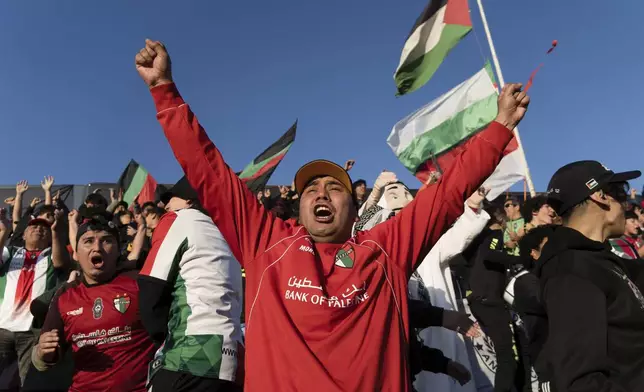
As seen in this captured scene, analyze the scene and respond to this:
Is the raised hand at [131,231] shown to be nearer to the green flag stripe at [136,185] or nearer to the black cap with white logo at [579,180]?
the green flag stripe at [136,185]

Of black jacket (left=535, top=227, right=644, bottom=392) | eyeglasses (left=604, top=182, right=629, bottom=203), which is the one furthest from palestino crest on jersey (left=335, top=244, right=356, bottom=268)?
eyeglasses (left=604, top=182, right=629, bottom=203)

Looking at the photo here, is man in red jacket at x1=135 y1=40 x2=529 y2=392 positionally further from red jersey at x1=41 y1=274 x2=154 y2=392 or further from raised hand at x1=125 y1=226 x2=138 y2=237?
raised hand at x1=125 y1=226 x2=138 y2=237

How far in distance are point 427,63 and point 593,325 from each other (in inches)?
339

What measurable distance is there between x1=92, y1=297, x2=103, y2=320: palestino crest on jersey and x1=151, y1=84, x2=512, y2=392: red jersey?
1.95 metres

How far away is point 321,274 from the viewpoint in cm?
214

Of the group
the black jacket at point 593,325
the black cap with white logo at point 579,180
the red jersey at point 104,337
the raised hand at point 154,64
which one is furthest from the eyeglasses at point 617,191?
the red jersey at point 104,337

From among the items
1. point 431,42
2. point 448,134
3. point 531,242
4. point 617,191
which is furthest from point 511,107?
point 431,42

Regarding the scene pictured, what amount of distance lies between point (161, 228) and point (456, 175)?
184cm

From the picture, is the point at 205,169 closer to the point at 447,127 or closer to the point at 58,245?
the point at 58,245

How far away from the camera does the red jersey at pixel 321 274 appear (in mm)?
1977

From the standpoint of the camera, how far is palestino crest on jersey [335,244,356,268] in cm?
220

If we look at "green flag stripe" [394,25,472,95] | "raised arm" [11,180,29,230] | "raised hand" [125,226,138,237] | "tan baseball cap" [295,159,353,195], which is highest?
"green flag stripe" [394,25,472,95]

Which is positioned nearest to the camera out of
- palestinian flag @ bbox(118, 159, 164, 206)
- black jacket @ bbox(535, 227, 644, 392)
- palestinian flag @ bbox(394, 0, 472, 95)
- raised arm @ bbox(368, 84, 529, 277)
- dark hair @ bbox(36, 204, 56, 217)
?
black jacket @ bbox(535, 227, 644, 392)

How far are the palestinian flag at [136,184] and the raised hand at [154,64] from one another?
9.10m
